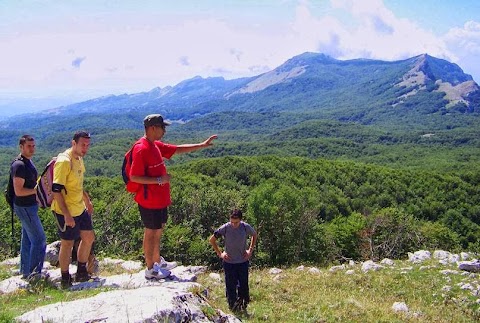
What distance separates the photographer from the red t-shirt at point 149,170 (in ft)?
21.4

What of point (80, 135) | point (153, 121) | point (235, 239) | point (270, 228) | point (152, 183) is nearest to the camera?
point (152, 183)

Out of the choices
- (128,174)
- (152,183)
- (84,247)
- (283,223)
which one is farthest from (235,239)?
(283,223)

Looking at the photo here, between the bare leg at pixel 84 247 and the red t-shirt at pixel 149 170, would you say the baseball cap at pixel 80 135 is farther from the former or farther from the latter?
the bare leg at pixel 84 247

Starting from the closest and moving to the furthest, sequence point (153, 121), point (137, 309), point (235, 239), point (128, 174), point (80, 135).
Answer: point (137, 309), point (153, 121), point (128, 174), point (80, 135), point (235, 239)

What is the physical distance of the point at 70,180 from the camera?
6.83m

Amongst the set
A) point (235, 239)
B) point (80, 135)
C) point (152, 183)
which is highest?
point (80, 135)

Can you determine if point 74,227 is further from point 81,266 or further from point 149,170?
point 149,170

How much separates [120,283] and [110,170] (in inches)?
5062

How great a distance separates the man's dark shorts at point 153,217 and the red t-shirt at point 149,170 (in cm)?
9

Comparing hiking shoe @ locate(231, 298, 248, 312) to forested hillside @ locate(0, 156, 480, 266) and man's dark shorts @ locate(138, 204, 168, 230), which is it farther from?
forested hillside @ locate(0, 156, 480, 266)

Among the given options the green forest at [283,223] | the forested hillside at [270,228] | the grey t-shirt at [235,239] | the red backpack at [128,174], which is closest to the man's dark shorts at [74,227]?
the red backpack at [128,174]

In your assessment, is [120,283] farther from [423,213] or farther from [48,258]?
[423,213]

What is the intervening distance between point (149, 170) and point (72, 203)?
59.4 inches

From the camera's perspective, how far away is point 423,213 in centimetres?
5597
